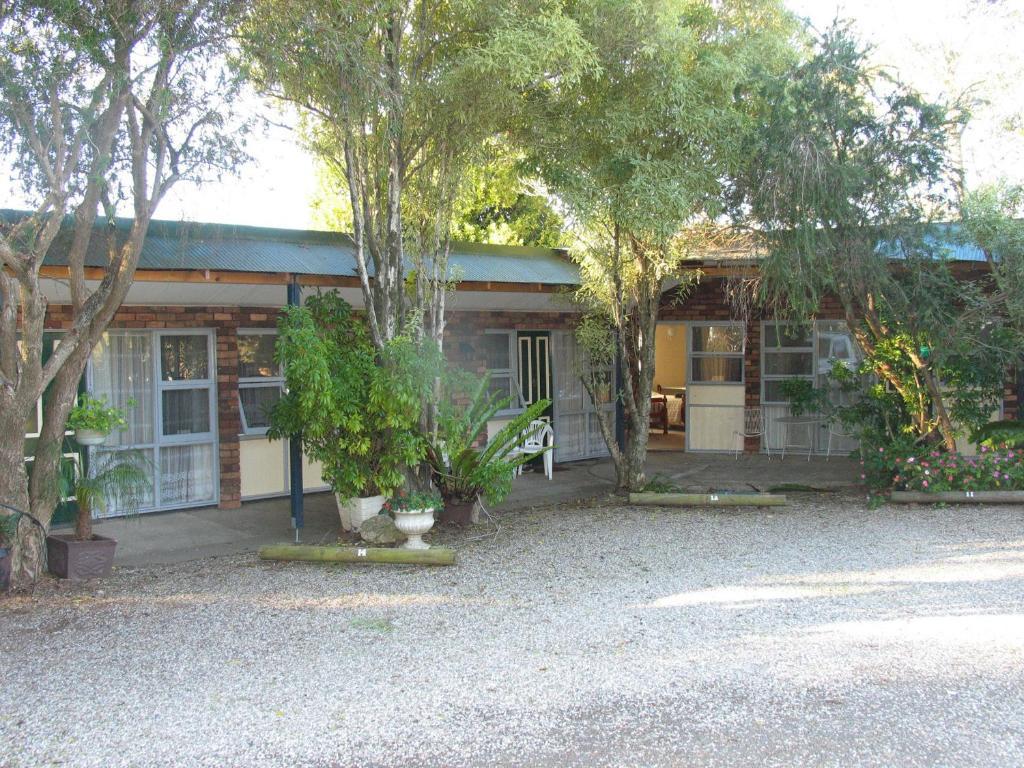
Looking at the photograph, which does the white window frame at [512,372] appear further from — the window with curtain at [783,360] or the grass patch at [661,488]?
the window with curtain at [783,360]

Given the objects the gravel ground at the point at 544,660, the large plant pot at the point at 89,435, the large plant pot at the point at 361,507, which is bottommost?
the gravel ground at the point at 544,660

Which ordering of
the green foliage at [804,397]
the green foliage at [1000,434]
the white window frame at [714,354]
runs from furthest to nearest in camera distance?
1. the white window frame at [714,354]
2. the green foliage at [804,397]
3. the green foliage at [1000,434]

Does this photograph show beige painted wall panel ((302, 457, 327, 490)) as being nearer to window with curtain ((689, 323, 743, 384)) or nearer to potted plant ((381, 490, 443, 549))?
potted plant ((381, 490, 443, 549))

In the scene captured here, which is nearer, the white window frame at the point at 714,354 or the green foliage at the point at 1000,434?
the green foliage at the point at 1000,434

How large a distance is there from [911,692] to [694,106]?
232 inches

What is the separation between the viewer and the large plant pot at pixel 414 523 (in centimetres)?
778

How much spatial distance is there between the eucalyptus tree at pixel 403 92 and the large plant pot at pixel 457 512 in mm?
1652

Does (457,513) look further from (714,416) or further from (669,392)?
Result: (669,392)

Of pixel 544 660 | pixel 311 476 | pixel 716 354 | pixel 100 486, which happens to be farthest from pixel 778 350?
pixel 100 486

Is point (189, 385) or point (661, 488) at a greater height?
point (189, 385)

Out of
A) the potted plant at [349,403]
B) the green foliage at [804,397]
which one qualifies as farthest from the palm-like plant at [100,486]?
the green foliage at [804,397]

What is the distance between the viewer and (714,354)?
1492 cm

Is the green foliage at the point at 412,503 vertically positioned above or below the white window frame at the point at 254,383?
below

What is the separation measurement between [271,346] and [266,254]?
1.65m
